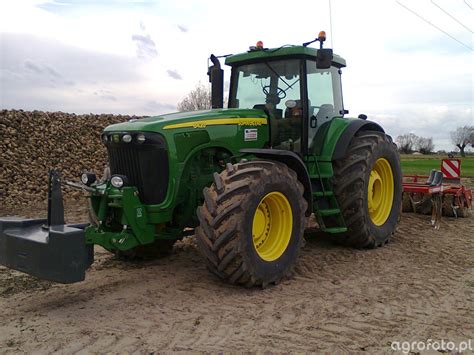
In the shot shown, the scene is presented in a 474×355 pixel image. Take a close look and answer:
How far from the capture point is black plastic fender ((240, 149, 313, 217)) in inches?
205

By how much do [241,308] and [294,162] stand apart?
1.84 metres

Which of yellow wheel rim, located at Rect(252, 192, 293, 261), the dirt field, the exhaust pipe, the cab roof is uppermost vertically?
the cab roof

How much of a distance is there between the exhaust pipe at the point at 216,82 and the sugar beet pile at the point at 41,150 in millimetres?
6457

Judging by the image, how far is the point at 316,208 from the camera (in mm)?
6105

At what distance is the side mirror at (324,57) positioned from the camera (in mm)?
5784

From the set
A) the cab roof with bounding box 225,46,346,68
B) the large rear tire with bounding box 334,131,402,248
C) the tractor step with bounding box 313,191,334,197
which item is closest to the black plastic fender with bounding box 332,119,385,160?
the large rear tire with bounding box 334,131,402,248

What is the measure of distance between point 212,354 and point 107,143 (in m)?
2.86

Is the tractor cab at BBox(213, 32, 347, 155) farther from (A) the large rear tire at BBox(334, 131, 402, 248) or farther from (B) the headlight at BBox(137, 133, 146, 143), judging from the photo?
(B) the headlight at BBox(137, 133, 146, 143)

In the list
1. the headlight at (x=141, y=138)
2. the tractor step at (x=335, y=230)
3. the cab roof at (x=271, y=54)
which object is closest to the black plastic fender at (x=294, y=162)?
the tractor step at (x=335, y=230)

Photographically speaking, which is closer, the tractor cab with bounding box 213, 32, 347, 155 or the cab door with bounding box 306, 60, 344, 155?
the tractor cab with bounding box 213, 32, 347, 155

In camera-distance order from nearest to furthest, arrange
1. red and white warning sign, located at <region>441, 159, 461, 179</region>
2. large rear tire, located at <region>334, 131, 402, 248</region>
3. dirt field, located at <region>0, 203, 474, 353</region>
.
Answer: dirt field, located at <region>0, 203, 474, 353</region> < large rear tire, located at <region>334, 131, 402, 248</region> < red and white warning sign, located at <region>441, 159, 461, 179</region>

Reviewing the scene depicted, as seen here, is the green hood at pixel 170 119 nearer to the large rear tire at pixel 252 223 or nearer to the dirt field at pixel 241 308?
the large rear tire at pixel 252 223

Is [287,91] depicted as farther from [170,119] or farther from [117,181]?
[117,181]

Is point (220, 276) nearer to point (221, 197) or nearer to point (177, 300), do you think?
point (177, 300)
